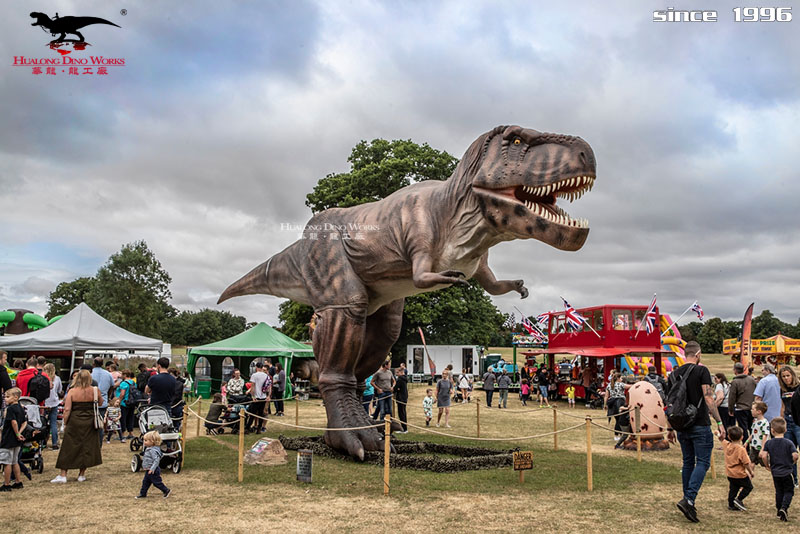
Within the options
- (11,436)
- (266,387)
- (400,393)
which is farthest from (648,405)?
(11,436)

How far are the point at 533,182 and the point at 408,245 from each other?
81.8 inches

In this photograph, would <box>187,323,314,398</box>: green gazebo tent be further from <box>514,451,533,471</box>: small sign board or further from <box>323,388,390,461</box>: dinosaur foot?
<box>514,451,533,471</box>: small sign board

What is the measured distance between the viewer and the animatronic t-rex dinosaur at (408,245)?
700 centimetres

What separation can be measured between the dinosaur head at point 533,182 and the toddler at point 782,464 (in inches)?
111

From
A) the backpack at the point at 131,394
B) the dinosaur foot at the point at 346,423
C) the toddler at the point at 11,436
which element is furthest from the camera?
the backpack at the point at 131,394

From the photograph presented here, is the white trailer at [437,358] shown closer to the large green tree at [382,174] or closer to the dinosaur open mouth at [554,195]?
the large green tree at [382,174]

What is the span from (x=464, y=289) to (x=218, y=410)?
15.4 m

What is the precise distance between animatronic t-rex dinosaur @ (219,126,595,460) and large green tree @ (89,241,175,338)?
1517 inches

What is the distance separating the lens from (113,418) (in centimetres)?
1159

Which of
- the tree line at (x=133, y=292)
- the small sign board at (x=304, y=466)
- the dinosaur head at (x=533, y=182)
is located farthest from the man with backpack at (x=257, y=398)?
the tree line at (x=133, y=292)

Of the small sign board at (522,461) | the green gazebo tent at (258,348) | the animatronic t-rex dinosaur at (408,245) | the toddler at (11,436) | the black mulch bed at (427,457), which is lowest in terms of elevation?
the black mulch bed at (427,457)

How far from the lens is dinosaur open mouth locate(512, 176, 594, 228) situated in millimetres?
6836

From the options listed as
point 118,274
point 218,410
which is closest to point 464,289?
point 218,410

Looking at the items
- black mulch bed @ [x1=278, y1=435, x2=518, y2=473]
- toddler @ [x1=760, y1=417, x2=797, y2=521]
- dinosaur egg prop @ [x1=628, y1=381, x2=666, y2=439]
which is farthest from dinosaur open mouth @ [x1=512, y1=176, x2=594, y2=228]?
Answer: dinosaur egg prop @ [x1=628, y1=381, x2=666, y2=439]
